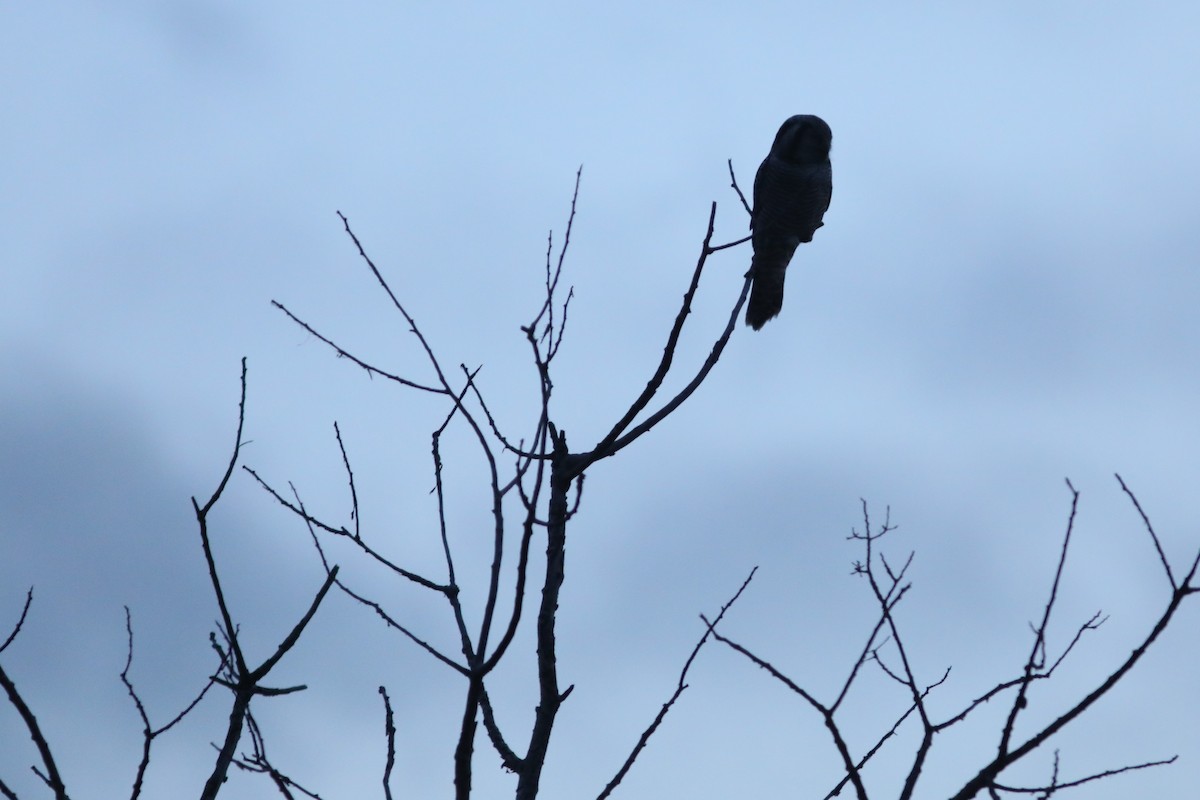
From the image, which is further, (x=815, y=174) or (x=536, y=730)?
(x=815, y=174)

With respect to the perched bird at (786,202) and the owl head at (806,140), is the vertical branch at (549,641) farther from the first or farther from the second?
the owl head at (806,140)

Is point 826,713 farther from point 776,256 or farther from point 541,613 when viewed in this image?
point 776,256

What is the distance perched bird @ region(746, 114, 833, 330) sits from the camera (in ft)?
27.9

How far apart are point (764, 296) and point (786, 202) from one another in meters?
0.70

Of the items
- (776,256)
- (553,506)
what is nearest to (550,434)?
(553,506)

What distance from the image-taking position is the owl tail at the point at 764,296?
8531 mm

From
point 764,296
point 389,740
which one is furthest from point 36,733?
point 764,296

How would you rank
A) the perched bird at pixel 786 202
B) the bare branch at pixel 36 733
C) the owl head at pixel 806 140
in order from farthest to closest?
the owl head at pixel 806 140 < the perched bird at pixel 786 202 < the bare branch at pixel 36 733

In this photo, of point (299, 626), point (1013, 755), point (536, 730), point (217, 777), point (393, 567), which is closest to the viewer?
point (1013, 755)

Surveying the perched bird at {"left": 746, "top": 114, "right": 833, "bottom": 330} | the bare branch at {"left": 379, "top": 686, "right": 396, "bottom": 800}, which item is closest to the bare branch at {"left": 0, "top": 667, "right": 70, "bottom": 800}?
the bare branch at {"left": 379, "top": 686, "right": 396, "bottom": 800}

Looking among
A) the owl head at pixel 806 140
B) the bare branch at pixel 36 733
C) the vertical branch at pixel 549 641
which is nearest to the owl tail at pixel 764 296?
the owl head at pixel 806 140

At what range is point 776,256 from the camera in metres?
8.66

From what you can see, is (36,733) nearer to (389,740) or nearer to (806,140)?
(389,740)

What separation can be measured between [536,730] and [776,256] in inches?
239
